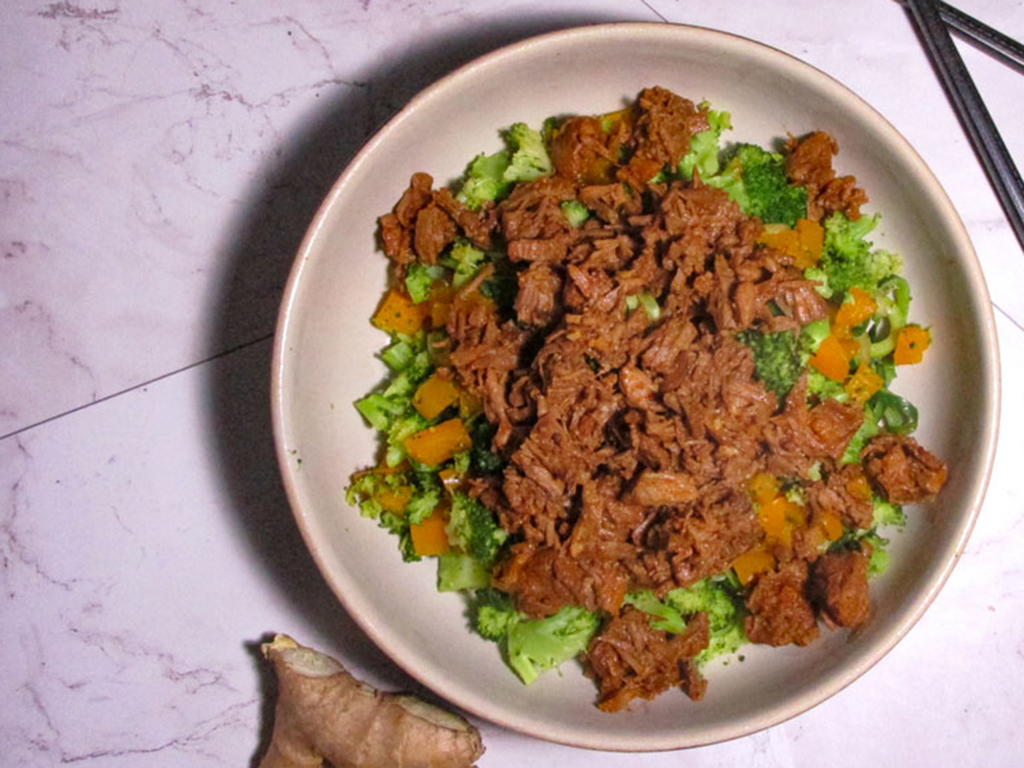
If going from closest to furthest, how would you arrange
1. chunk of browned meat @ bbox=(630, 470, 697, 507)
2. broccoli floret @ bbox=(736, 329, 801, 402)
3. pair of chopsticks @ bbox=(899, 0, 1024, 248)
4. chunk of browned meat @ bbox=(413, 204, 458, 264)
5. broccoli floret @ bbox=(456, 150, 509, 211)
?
chunk of browned meat @ bbox=(630, 470, 697, 507) < broccoli floret @ bbox=(736, 329, 801, 402) < chunk of browned meat @ bbox=(413, 204, 458, 264) < broccoli floret @ bbox=(456, 150, 509, 211) < pair of chopsticks @ bbox=(899, 0, 1024, 248)

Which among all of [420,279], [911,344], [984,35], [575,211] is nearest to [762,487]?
[911,344]

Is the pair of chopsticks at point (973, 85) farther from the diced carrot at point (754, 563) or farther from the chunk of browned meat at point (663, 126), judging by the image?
the diced carrot at point (754, 563)

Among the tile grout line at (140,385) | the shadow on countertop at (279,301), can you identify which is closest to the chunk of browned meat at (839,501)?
the shadow on countertop at (279,301)

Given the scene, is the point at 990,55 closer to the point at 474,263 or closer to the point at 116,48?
the point at 474,263

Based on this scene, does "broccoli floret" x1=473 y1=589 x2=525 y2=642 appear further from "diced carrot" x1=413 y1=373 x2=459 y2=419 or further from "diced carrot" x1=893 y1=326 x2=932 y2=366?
"diced carrot" x1=893 y1=326 x2=932 y2=366

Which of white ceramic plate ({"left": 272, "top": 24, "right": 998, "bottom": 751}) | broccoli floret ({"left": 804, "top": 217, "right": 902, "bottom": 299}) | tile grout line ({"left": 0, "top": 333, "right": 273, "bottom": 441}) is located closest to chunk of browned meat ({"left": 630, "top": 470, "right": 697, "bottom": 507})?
white ceramic plate ({"left": 272, "top": 24, "right": 998, "bottom": 751})

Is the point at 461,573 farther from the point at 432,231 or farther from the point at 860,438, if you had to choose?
the point at 860,438
